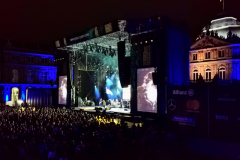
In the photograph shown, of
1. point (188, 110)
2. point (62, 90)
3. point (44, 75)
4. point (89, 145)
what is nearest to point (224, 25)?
point (62, 90)

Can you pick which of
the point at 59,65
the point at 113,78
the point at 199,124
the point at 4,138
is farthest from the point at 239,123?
the point at 59,65

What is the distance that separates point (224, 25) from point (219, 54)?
430 inches

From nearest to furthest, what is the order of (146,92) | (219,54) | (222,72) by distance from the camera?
1. (146,92)
2. (222,72)
3. (219,54)

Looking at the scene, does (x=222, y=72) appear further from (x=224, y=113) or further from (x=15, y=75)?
(x=15, y=75)

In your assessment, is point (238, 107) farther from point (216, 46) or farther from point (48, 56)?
point (48, 56)

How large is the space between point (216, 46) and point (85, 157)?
38.4 m

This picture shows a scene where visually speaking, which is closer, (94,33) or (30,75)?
(94,33)

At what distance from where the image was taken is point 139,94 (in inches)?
636

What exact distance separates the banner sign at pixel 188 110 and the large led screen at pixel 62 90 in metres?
15.0

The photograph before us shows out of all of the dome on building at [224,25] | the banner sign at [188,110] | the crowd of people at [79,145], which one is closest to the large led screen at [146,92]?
the banner sign at [188,110]

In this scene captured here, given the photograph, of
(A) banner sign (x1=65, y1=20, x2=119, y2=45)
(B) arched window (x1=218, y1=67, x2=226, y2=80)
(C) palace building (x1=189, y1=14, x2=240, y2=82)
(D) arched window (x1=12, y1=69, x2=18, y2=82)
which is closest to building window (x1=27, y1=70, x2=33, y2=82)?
(D) arched window (x1=12, y1=69, x2=18, y2=82)

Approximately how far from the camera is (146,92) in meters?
15.6

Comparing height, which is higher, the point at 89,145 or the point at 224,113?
the point at 224,113

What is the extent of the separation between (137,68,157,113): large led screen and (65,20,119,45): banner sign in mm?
3647
